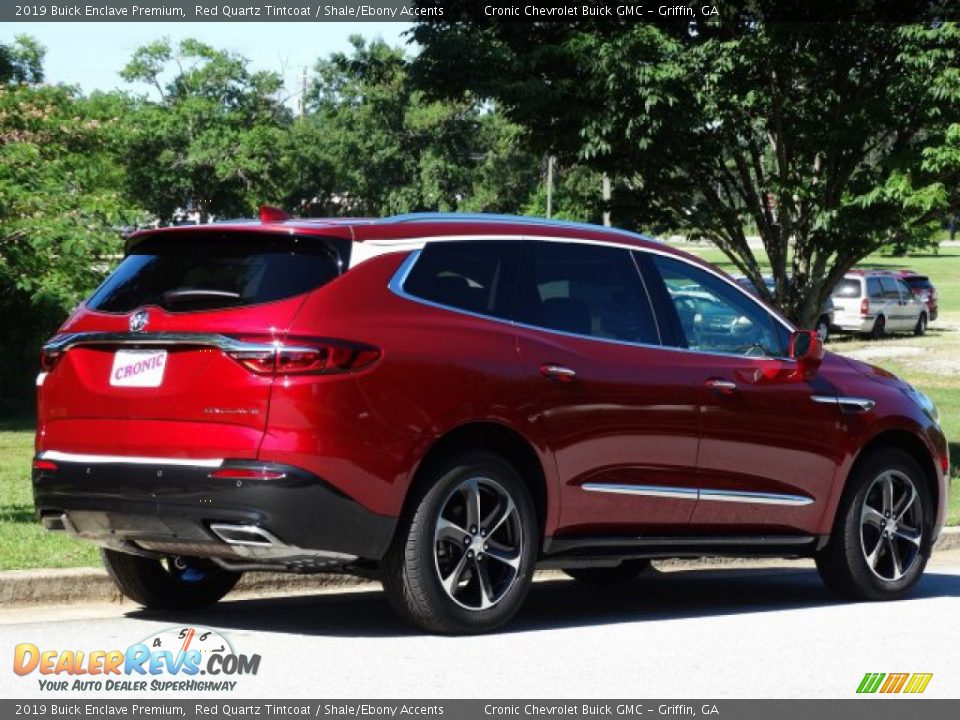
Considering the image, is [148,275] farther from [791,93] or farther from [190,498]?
[791,93]

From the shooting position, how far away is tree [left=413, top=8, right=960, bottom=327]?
609 inches

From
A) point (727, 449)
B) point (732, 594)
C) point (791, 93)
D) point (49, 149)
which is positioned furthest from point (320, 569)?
point (49, 149)

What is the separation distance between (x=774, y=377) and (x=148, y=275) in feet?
10.6

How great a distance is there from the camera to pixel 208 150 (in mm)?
81500

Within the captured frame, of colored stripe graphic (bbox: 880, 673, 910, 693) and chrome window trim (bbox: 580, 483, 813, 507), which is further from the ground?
chrome window trim (bbox: 580, 483, 813, 507)

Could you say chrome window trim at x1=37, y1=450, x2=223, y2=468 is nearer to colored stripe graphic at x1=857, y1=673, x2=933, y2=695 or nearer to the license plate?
the license plate

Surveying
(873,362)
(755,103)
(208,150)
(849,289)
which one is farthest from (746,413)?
(208,150)

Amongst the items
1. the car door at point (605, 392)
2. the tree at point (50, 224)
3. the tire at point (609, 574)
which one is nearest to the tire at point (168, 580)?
the car door at point (605, 392)

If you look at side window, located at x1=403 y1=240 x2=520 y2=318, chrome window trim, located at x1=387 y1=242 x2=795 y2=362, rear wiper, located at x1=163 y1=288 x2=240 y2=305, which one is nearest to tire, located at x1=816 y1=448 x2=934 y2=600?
chrome window trim, located at x1=387 y1=242 x2=795 y2=362

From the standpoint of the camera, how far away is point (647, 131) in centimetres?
1572

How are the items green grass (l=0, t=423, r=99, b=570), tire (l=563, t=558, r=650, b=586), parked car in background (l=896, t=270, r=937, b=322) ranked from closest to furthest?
1. green grass (l=0, t=423, r=99, b=570)
2. tire (l=563, t=558, r=650, b=586)
3. parked car in background (l=896, t=270, r=937, b=322)

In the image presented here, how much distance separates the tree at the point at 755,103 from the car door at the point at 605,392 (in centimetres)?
723

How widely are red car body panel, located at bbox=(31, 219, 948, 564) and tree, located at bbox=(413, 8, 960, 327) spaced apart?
700 centimetres

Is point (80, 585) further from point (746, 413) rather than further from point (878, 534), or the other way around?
point (878, 534)
